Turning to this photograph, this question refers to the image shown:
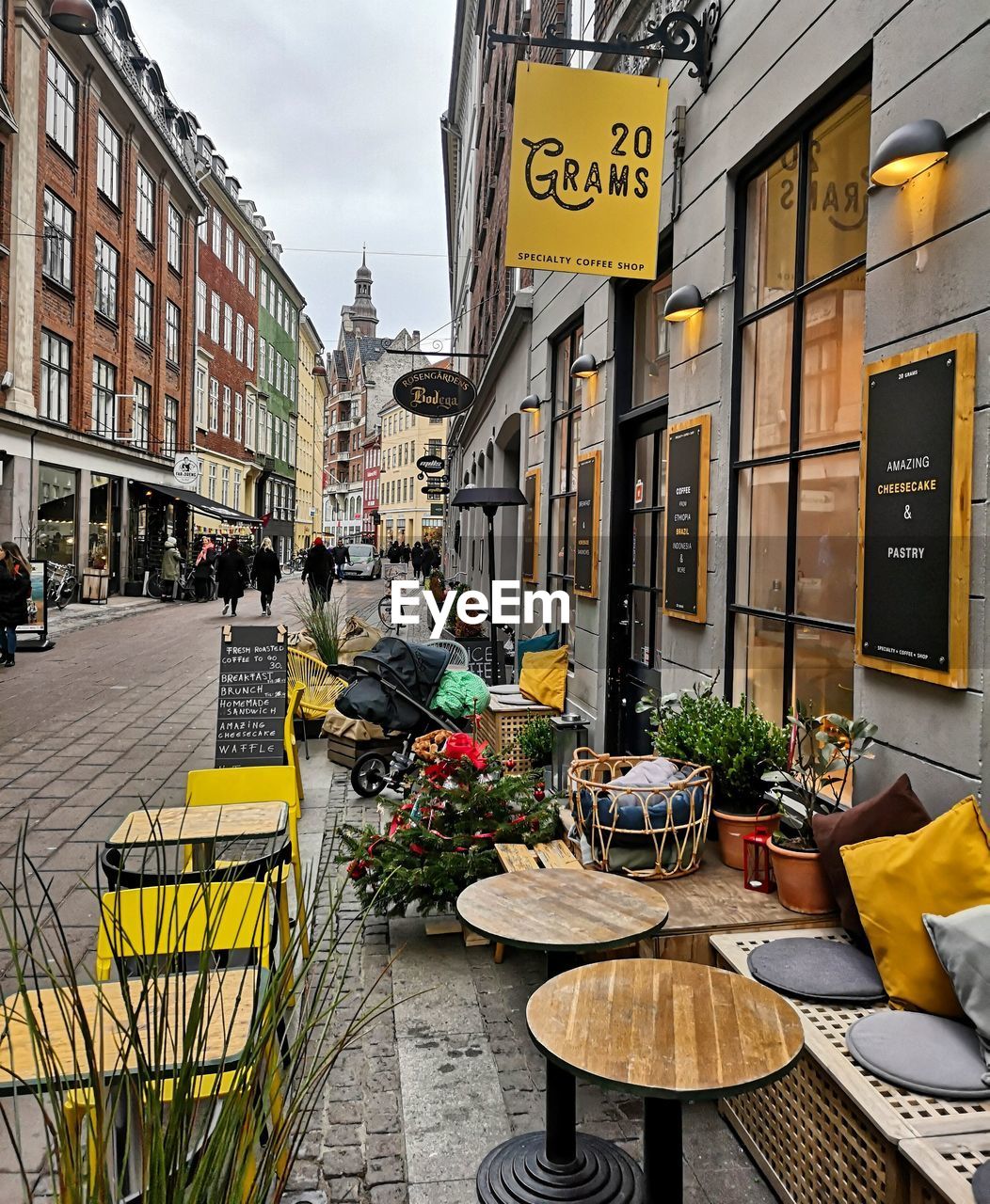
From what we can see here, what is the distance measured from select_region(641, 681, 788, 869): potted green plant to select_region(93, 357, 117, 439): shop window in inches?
939

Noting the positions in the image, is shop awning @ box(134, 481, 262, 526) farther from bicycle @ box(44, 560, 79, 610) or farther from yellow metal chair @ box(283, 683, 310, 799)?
yellow metal chair @ box(283, 683, 310, 799)

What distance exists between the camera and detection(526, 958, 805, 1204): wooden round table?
214 cm

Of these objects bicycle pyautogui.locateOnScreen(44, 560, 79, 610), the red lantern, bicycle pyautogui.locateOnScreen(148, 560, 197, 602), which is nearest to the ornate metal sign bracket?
the red lantern

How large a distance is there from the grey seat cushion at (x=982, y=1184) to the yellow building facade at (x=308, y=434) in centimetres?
5949

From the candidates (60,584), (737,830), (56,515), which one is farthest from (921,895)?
(56,515)

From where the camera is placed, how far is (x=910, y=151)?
328 cm

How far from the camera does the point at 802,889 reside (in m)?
3.48

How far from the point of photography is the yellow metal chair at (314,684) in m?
8.92

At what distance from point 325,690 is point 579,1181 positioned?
6.81 meters

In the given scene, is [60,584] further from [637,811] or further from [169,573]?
[637,811]

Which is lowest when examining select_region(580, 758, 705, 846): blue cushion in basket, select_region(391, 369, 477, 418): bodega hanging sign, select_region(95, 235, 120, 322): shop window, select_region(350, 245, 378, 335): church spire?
select_region(580, 758, 705, 846): blue cushion in basket

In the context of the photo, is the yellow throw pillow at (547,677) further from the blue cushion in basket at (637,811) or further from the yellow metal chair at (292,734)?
the blue cushion in basket at (637,811)

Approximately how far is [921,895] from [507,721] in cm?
539

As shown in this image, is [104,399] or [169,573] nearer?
[169,573]
